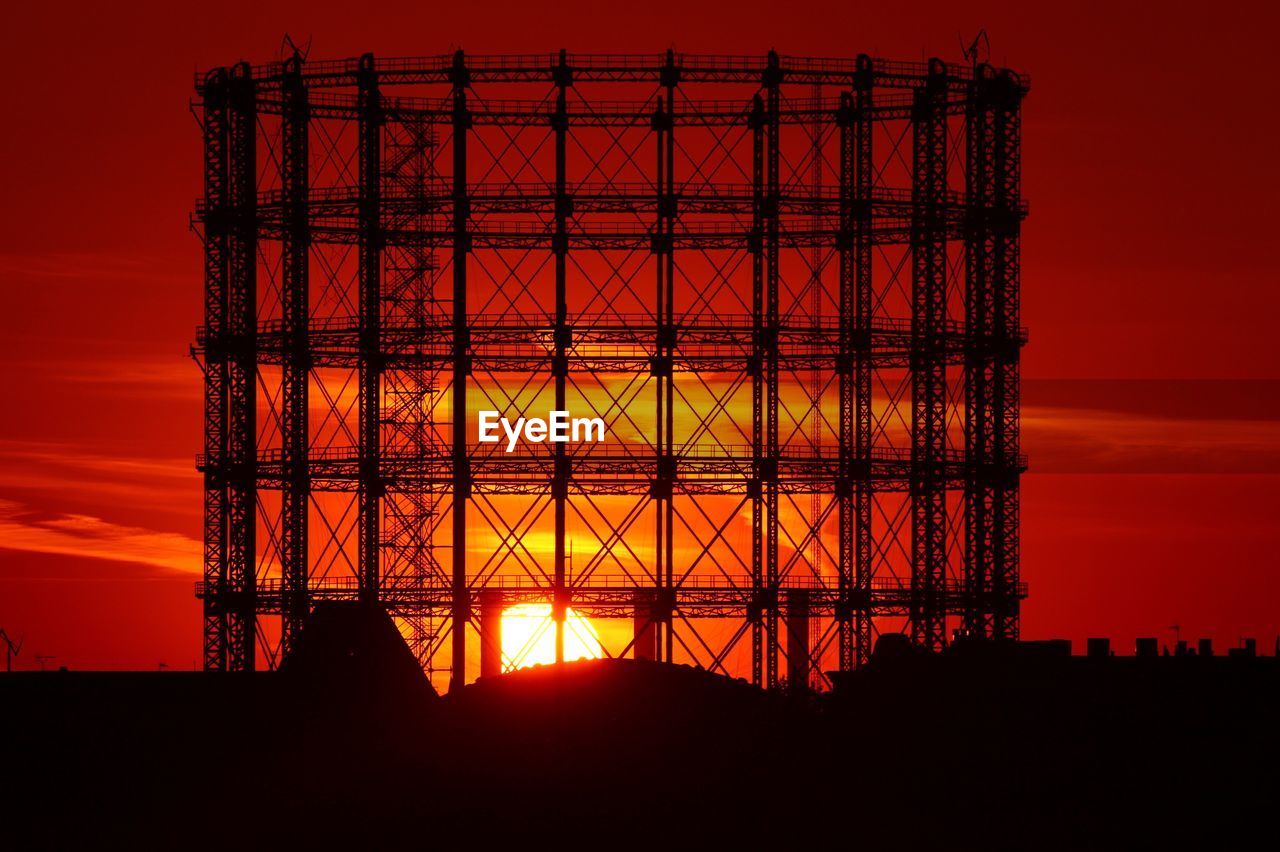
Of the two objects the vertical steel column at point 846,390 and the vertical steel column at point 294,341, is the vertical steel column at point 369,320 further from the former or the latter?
the vertical steel column at point 846,390

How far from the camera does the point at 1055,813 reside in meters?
51.7

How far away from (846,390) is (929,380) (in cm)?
204

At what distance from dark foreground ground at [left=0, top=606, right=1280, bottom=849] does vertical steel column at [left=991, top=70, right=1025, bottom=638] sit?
31.3 ft

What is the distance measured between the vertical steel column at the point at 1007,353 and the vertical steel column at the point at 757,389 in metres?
5.74

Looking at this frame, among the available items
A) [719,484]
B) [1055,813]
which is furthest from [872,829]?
[719,484]

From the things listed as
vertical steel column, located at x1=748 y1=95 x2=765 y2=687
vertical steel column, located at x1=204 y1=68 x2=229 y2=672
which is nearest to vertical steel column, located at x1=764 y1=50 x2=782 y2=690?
vertical steel column, located at x1=748 y1=95 x2=765 y2=687

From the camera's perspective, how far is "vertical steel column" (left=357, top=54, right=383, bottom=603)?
68438mm

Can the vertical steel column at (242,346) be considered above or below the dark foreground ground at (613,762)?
above

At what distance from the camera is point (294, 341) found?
6912cm

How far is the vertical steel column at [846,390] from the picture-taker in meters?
68.8

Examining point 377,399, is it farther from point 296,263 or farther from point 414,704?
point 414,704

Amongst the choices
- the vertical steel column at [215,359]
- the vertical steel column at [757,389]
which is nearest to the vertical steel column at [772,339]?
the vertical steel column at [757,389]

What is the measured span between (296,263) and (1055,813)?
85.9ft

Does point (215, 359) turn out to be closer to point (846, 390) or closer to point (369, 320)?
point (369, 320)
